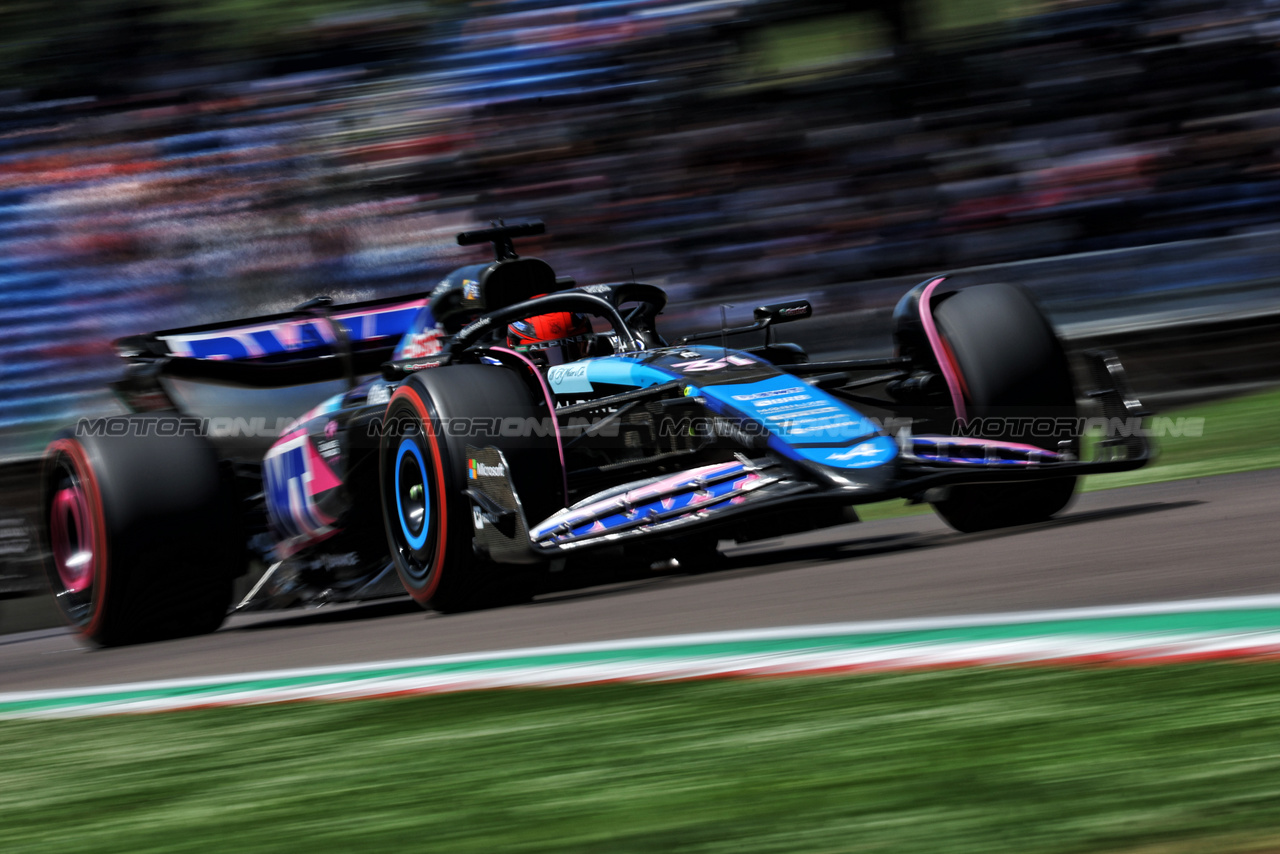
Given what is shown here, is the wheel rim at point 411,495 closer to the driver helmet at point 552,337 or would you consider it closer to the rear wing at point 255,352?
the driver helmet at point 552,337

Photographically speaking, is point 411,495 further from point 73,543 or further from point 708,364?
point 73,543

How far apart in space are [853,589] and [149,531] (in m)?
2.95

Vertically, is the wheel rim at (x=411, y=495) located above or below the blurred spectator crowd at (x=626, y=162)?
below

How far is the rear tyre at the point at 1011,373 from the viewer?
15.9ft

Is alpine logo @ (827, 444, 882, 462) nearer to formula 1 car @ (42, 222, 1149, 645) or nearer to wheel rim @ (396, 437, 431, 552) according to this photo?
formula 1 car @ (42, 222, 1149, 645)

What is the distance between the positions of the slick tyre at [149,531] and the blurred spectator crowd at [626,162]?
3441mm

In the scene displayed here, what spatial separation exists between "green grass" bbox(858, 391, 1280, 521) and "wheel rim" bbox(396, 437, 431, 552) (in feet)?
7.81

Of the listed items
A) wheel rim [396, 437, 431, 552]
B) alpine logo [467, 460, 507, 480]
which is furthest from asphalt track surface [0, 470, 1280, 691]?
alpine logo [467, 460, 507, 480]

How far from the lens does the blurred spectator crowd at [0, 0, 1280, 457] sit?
875 centimetres

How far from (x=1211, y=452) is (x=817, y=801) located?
5.47 m

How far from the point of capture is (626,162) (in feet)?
30.3

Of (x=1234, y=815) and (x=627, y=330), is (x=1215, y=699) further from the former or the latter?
(x=627, y=330)

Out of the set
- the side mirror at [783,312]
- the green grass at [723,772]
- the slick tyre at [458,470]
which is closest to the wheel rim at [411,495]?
the slick tyre at [458,470]

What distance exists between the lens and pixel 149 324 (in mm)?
9516
